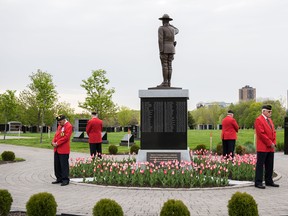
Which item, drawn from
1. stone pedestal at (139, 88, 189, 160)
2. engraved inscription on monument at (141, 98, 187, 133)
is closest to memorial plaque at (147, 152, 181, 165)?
stone pedestal at (139, 88, 189, 160)

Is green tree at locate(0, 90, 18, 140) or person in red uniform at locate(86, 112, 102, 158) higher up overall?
green tree at locate(0, 90, 18, 140)

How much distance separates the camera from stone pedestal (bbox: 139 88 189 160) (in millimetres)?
13164

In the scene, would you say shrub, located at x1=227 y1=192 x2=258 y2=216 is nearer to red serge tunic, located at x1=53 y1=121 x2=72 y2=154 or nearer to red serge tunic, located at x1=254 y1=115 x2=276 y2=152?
red serge tunic, located at x1=254 y1=115 x2=276 y2=152

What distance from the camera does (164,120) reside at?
43.4ft

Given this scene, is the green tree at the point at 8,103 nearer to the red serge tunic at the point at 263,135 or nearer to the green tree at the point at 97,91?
the green tree at the point at 97,91

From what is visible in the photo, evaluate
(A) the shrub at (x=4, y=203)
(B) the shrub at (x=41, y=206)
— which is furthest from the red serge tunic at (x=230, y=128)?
(A) the shrub at (x=4, y=203)

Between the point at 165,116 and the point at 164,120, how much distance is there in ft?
0.44

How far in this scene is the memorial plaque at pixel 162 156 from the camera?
12.9 m

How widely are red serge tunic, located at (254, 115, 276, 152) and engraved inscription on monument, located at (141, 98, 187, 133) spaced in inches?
113

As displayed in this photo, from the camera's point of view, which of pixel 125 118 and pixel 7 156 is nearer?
pixel 7 156

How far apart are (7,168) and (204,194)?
28.4 ft

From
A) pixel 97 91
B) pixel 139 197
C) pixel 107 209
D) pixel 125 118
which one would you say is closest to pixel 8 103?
pixel 97 91

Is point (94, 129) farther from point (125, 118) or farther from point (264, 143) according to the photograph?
point (125, 118)

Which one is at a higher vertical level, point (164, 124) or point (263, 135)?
point (164, 124)
